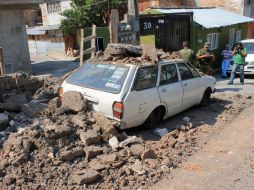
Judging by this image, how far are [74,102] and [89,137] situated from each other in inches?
47.3

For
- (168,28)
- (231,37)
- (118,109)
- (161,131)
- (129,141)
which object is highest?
(168,28)

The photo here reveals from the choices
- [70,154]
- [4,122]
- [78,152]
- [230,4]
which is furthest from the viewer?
[230,4]

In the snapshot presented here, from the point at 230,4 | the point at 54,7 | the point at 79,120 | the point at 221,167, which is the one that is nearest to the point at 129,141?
the point at 79,120

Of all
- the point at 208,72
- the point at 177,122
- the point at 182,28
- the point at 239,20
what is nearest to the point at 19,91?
the point at 177,122

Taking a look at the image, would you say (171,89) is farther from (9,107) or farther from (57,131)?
(9,107)

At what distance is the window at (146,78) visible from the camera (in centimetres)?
648

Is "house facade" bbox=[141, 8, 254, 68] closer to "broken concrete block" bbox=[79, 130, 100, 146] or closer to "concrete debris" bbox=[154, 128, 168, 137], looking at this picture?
"concrete debris" bbox=[154, 128, 168, 137]

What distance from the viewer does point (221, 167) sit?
5484 millimetres

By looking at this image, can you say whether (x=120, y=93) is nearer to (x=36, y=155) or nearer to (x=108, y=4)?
(x=36, y=155)

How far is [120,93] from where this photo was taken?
6.13 m

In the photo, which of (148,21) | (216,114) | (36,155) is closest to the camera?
(36,155)

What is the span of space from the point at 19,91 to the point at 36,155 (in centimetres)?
408

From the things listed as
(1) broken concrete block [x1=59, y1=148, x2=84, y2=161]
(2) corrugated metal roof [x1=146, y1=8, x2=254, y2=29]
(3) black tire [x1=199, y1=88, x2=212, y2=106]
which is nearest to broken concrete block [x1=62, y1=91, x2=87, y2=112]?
(1) broken concrete block [x1=59, y1=148, x2=84, y2=161]

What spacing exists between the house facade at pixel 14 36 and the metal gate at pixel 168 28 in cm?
595
